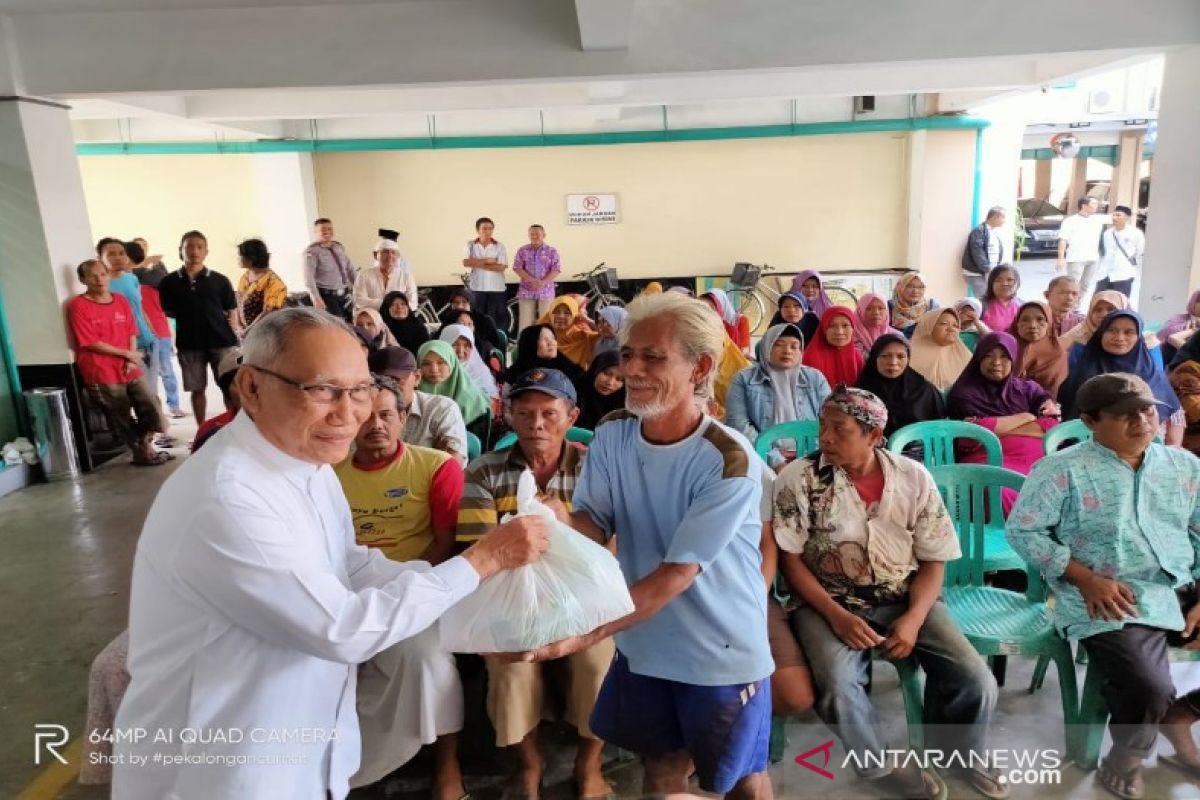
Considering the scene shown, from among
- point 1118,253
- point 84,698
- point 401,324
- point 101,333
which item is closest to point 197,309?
point 101,333

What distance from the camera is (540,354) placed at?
5.22 meters

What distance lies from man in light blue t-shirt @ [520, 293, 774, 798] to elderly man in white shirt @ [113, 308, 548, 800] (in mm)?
460

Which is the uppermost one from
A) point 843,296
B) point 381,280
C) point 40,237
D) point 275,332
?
point 40,237

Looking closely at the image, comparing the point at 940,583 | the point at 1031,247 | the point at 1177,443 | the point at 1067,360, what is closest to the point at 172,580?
the point at 940,583

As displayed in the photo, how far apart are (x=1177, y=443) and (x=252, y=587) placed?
4.22 metres

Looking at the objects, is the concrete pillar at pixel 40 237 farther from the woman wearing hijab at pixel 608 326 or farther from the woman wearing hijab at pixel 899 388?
the woman wearing hijab at pixel 899 388

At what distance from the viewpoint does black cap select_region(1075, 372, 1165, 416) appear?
8.04 feet

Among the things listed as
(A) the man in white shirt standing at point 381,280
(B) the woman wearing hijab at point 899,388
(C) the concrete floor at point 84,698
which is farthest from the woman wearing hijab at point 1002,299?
(A) the man in white shirt standing at point 381,280

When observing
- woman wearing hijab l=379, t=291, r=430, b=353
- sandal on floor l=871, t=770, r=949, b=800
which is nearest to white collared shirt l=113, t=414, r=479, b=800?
sandal on floor l=871, t=770, r=949, b=800

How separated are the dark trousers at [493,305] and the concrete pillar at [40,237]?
4.80 metres

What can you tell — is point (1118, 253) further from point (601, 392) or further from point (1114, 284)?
point (601, 392)

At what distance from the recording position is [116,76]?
587 cm

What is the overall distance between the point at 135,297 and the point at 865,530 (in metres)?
6.86

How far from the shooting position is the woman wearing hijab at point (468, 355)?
5.29m
